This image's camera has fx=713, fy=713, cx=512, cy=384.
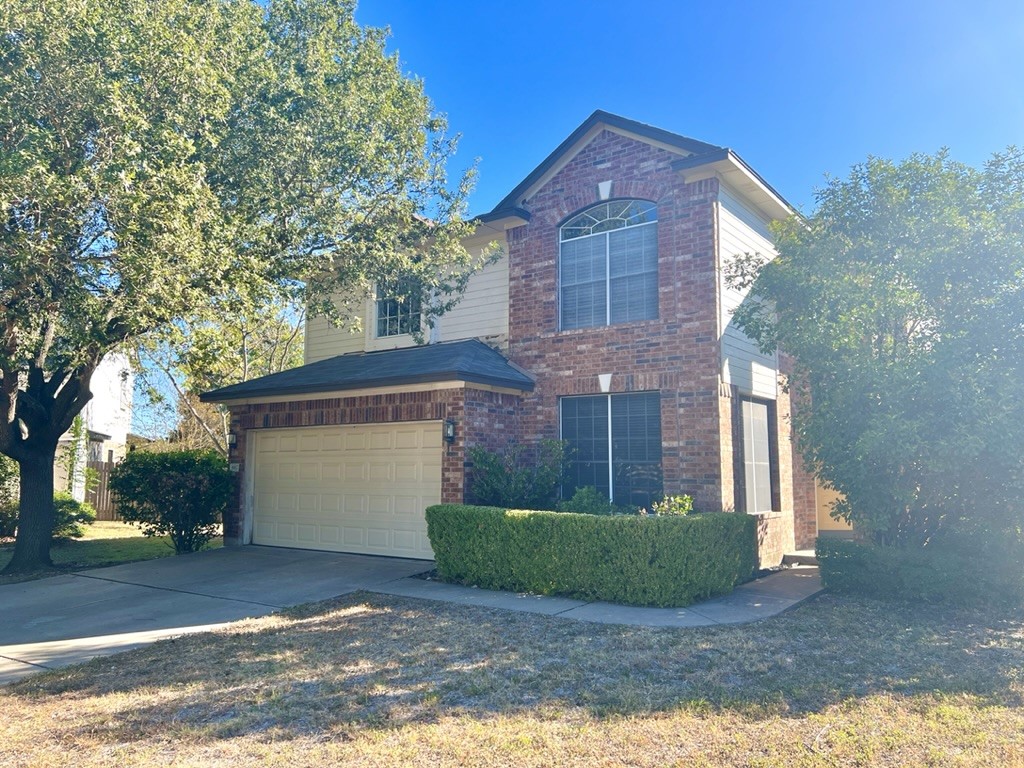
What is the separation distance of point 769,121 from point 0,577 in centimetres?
1433

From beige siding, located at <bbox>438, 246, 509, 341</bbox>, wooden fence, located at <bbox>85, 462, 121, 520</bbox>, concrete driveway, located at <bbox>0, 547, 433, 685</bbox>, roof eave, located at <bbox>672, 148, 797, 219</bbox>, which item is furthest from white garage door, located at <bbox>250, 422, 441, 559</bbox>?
wooden fence, located at <bbox>85, 462, 121, 520</bbox>

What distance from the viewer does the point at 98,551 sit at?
550 inches

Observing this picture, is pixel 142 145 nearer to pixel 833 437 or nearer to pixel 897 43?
pixel 833 437

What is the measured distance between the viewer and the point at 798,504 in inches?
530

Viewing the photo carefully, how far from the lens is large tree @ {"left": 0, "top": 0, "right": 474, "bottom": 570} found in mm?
7895

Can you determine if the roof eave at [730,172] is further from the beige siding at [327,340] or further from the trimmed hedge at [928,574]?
the beige siding at [327,340]

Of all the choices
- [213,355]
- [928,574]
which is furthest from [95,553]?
[928,574]

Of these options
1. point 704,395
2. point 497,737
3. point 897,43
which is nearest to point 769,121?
point 897,43

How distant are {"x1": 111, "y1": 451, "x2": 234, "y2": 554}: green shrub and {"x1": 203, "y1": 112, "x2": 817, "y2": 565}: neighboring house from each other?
0.53 meters

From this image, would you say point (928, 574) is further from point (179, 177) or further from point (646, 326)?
point (179, 177)

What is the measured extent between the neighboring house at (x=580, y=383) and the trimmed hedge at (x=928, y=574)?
1814 millimetres

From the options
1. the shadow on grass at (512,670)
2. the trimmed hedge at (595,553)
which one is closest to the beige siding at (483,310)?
the trimmed hedge at (595,553)

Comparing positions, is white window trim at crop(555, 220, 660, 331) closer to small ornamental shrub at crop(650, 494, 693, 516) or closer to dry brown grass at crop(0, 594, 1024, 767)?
small ornamental shrub at crop(650, 494, 693, 516)

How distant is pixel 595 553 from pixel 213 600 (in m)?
4.75
